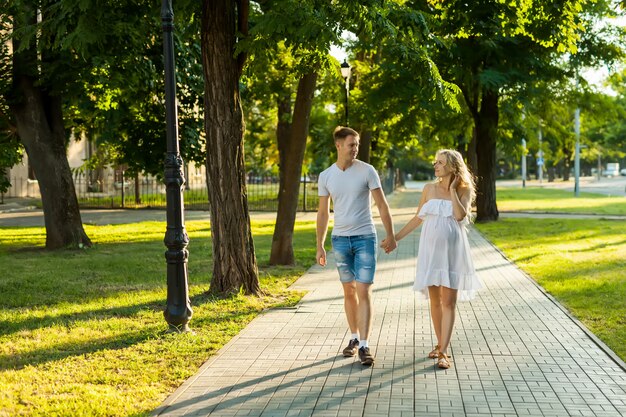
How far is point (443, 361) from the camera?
643 centimetres

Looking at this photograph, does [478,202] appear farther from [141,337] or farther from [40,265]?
[141,337]

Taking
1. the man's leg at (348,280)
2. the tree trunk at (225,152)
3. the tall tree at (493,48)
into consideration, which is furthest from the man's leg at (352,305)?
the tall tree at (493,48)

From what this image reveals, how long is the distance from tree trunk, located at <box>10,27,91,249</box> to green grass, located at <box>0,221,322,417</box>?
0.75 meters

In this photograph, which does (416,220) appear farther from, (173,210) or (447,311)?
(173,210)

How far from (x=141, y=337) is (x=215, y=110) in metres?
3.38

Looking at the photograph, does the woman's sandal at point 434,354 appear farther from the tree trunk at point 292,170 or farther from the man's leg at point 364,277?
the tree trunk at point 292,170

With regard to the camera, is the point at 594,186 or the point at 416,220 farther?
the point at 594,186

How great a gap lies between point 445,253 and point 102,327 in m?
3.98

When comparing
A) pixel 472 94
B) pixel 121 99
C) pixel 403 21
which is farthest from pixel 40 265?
pixel 472 94

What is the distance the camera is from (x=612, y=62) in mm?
23109

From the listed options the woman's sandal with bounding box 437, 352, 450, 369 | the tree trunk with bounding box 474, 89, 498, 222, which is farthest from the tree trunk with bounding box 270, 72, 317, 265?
the tree trunk with bounding box 474, 89, 498, 222

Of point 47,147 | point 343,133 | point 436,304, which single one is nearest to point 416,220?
point 436,304

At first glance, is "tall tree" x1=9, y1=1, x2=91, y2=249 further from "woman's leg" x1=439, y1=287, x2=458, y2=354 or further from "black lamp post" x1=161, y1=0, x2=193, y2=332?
"woman's leg" x1=439, y1=287, x2=458, y2=354

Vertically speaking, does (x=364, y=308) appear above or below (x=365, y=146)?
below
